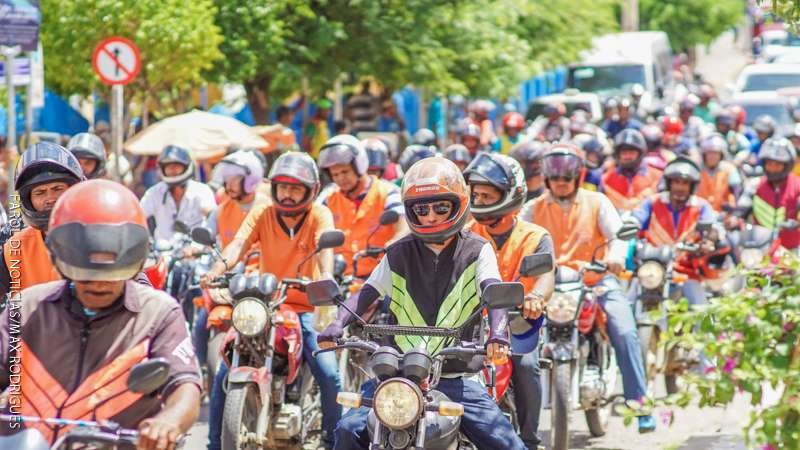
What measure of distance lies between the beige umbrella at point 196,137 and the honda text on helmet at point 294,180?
870cm

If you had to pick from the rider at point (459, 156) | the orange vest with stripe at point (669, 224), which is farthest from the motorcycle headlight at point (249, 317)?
the rider at point (459, 156)

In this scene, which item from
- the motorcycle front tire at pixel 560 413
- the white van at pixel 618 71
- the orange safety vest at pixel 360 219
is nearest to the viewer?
the motorcycle front tire at pixel 560 413

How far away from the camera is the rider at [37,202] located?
7.21 m

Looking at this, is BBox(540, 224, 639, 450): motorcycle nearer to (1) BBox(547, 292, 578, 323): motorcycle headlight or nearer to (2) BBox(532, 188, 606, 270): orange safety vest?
(1) BBox(547, 292, 578, 323): motorcycle headlight

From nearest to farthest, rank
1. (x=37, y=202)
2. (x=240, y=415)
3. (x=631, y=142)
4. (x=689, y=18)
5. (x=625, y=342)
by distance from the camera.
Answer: (x=37, y=202), (x=240, y=415), (x=625, y=342), (x=631, y=142), (x=689, y=18)

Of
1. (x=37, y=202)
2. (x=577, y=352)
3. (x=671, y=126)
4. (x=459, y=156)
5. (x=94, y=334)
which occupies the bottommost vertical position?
(x=577, y=352)

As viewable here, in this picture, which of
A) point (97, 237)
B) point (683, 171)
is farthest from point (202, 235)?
point (97, 237)

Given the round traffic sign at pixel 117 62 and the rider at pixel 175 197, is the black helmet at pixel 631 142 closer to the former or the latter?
the rider at pixel 175 197

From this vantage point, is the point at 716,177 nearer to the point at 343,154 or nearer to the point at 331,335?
the point at 343,154

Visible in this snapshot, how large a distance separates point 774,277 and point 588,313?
14.6 feet

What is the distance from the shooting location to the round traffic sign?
Answer: 1656 cm

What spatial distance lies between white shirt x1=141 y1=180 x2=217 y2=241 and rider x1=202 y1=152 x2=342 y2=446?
9.39ft

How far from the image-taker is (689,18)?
2275 inches

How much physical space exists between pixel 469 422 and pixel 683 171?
5.66 metres
